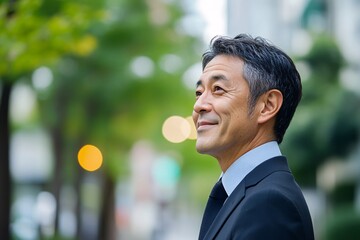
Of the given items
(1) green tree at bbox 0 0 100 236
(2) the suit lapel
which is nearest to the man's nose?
(2) the suit lapel

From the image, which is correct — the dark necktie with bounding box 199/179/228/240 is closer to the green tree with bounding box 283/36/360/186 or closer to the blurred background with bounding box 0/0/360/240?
the blurred background with bounding box 0/0/360/240

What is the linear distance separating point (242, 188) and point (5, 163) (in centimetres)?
1244

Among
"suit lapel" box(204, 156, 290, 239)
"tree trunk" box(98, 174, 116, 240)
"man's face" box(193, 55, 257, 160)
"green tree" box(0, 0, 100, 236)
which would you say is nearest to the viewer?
"suit lapel" box(204, 156, 290, 239)

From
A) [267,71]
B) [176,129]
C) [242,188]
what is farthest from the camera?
[176,129]

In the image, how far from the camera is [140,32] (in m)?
A: 18.3

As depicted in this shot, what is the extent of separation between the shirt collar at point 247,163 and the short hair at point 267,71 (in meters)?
0.08

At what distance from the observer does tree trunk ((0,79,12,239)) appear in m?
14.1

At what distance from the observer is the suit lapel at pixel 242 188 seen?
2.51 m

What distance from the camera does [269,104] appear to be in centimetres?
266

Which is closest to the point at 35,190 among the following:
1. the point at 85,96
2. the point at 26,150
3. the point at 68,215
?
the point at 26,150

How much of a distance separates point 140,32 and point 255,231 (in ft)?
53.1

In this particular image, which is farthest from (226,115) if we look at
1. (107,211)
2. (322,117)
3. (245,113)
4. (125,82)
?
(107,211)

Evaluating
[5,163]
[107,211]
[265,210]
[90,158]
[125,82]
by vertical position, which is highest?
[265,210]

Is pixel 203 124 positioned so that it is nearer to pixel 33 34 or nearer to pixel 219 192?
pixel 219 192
